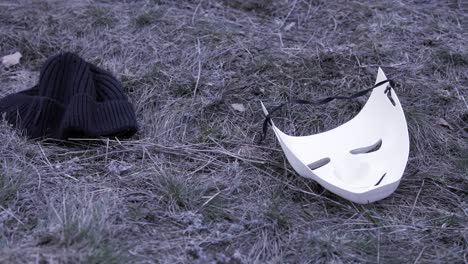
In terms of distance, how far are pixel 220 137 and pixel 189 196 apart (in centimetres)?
48

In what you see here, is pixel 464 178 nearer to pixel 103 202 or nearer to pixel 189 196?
pixel 189 196

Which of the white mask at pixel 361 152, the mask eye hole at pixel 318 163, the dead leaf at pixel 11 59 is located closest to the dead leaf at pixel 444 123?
the white mask at pixel 361 152

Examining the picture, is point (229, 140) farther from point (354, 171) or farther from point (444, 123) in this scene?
point (444, 123)

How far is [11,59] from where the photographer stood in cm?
283

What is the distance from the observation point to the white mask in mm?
1952

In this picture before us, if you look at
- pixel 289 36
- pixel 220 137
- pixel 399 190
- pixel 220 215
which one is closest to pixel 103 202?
pixel 220 215

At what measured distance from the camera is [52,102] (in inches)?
89.4

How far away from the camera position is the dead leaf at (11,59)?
2809mm

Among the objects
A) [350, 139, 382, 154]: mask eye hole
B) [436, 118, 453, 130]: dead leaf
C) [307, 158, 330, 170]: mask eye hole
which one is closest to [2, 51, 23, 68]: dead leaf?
[307, 158, 330, 170]: mask eye hole

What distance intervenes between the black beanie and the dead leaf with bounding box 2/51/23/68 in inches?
19.3

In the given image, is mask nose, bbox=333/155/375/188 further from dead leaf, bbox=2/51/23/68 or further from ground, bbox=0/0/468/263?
dead leaf, bbox=2/51/23/68

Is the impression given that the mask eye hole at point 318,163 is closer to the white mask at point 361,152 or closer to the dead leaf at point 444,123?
the white mask at point 361,152

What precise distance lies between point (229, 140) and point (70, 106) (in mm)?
641

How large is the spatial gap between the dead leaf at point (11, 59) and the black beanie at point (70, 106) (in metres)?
0.49
